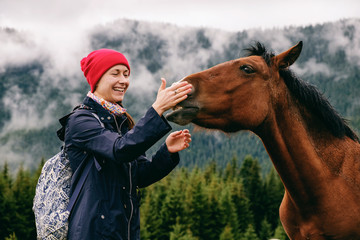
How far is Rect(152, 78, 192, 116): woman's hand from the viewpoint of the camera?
3.07m

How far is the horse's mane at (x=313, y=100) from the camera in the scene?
3.83 metres

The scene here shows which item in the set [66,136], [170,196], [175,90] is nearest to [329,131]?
[175,90]

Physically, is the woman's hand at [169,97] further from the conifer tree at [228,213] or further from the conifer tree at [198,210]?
the conifer tree at [228,213]

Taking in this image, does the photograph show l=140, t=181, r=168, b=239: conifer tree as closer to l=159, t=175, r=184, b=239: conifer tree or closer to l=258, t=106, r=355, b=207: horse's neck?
l=159, t=175, r=184, b=239: conifer tree

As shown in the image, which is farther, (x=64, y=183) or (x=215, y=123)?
(x=215, y=123)

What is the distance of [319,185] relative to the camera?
143 inches

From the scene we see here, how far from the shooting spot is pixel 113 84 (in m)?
3.46

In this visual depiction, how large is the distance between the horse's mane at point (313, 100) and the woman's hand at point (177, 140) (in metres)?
1.19

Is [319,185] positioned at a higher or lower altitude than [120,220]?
lower

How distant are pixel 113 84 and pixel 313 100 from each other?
7.02 feet

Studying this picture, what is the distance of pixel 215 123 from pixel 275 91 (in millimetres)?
749

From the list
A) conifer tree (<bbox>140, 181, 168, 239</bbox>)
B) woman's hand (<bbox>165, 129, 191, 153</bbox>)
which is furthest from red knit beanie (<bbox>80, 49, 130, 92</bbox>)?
conifer tree (<bbox>140, 181, 168, 239</bbox>)

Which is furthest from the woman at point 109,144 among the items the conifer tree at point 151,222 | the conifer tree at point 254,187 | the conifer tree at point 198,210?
the conifer tree at point 254,187

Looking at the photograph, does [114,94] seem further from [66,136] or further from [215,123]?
[215,123]
